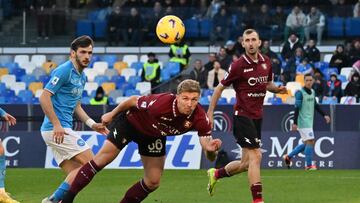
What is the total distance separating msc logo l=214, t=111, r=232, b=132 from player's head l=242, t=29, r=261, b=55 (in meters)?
11.0

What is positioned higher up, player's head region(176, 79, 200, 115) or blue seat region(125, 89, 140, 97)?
player's head region(176, 79, 200, 115)

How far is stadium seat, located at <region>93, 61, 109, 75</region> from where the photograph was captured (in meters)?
31.8

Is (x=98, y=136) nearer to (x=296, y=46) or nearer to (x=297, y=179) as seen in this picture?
(x=297, y=179)

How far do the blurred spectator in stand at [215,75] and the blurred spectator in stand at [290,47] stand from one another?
2371 mm

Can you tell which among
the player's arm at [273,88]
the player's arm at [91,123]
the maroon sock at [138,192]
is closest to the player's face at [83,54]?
the player's arm at [91,123]

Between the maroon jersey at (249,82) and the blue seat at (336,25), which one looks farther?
the blue seat at (336,25)

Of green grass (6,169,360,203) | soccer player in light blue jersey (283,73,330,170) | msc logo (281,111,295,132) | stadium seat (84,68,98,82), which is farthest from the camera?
stadium seat (84,68,98,82)

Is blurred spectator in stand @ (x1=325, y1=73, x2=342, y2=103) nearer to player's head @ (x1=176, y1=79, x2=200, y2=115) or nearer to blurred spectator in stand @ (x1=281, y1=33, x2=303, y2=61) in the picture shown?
blurred spectator in stand @ (x1=281, y1=33, x2=303, y2=61)

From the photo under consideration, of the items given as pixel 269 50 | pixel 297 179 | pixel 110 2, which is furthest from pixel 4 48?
pixel 297 179

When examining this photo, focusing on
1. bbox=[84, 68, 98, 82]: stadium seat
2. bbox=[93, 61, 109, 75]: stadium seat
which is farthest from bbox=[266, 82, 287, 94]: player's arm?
bbox=[93, 61, 109, 75]: stadium seat

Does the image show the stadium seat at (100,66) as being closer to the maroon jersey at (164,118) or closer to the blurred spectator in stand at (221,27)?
the blurred spectator in stand at (221,27)

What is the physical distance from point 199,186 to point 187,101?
617 cm

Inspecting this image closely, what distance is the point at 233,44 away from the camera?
30.2 m

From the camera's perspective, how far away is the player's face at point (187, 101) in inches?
461
